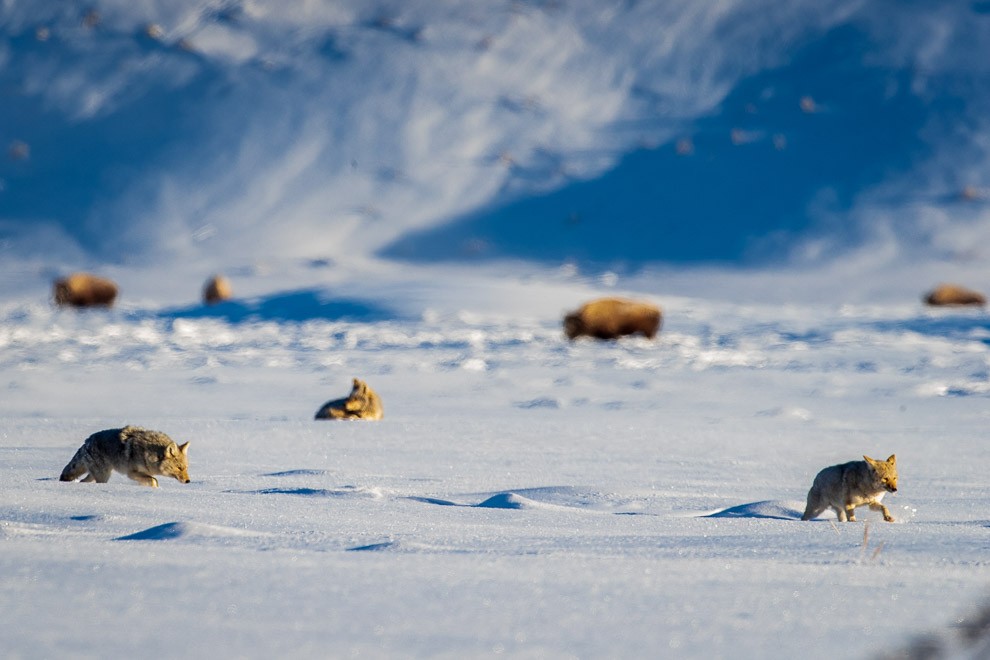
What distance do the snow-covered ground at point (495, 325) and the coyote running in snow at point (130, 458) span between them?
0.65ft

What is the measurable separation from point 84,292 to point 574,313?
8.45 m

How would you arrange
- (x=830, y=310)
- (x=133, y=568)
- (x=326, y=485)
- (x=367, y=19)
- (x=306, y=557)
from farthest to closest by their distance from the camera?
(x=367, y=19) → (x=830, y=310) → (x=326, y=485) → (x=306, y=557) → (x=133, y=568)

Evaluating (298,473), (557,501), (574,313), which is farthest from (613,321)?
(557,501)

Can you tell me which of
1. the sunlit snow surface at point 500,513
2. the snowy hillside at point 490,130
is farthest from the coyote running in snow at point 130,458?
the snowy hillside at point 490,130

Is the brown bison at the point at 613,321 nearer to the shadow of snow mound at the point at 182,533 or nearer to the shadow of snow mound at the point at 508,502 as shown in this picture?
the shadow of snow mound at the point at 508,502

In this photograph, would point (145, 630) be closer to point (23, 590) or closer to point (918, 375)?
point (23, 590)

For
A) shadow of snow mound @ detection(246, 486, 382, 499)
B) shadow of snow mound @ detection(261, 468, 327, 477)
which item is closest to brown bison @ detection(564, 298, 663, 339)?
shadow of snow mound @ detection(261, 468, 327, 477)

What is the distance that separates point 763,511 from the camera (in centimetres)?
436

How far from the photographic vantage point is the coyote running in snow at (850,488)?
169 inches

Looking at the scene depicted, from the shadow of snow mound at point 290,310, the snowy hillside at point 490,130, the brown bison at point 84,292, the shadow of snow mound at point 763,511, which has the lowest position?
the shadow of snow mound at point 763,511

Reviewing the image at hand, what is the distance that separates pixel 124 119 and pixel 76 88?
1.38 metres

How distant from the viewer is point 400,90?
96.3 feet

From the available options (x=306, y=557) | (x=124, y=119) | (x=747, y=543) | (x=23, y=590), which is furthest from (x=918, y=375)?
(x=124, y=119)

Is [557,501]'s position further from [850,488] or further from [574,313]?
[574,313]
